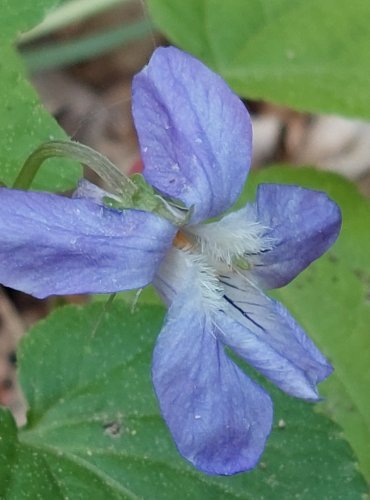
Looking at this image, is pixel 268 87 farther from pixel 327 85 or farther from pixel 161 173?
pixel 161 173

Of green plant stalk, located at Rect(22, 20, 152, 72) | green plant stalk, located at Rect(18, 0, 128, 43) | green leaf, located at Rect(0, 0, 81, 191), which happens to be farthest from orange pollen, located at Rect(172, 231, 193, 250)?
green plant stalk, located at Rect(22, 20, 152, 72)

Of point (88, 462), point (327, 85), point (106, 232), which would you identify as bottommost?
point (88, 462)

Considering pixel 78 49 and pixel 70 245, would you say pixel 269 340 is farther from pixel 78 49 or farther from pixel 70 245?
pixel 78 49

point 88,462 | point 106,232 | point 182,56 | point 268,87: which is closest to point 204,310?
point 106,232

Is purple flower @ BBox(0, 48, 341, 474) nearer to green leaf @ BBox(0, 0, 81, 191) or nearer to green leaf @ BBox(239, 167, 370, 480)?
green leaf @ BBox(0, 0, 81, 191)

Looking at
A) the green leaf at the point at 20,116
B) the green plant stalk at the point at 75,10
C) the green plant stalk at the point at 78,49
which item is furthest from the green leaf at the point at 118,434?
the green plant stalk at the point at 78,49

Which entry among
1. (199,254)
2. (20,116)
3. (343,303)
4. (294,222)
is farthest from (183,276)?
(343,303)

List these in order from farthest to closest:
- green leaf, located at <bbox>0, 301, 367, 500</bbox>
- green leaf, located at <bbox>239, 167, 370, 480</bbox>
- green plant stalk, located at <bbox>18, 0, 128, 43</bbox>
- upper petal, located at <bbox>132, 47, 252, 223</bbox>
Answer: green plant stalk, located at <bbox>18, 0, 128, 43</bbox>
green leaf, located at <bbox>239, 167, 370, 480</bbox>
green leaf, located at <bbox>0, 301, 367, 500</bbox>
upper petal, located at <bbox>132, 47, 252, 223</bbox>
